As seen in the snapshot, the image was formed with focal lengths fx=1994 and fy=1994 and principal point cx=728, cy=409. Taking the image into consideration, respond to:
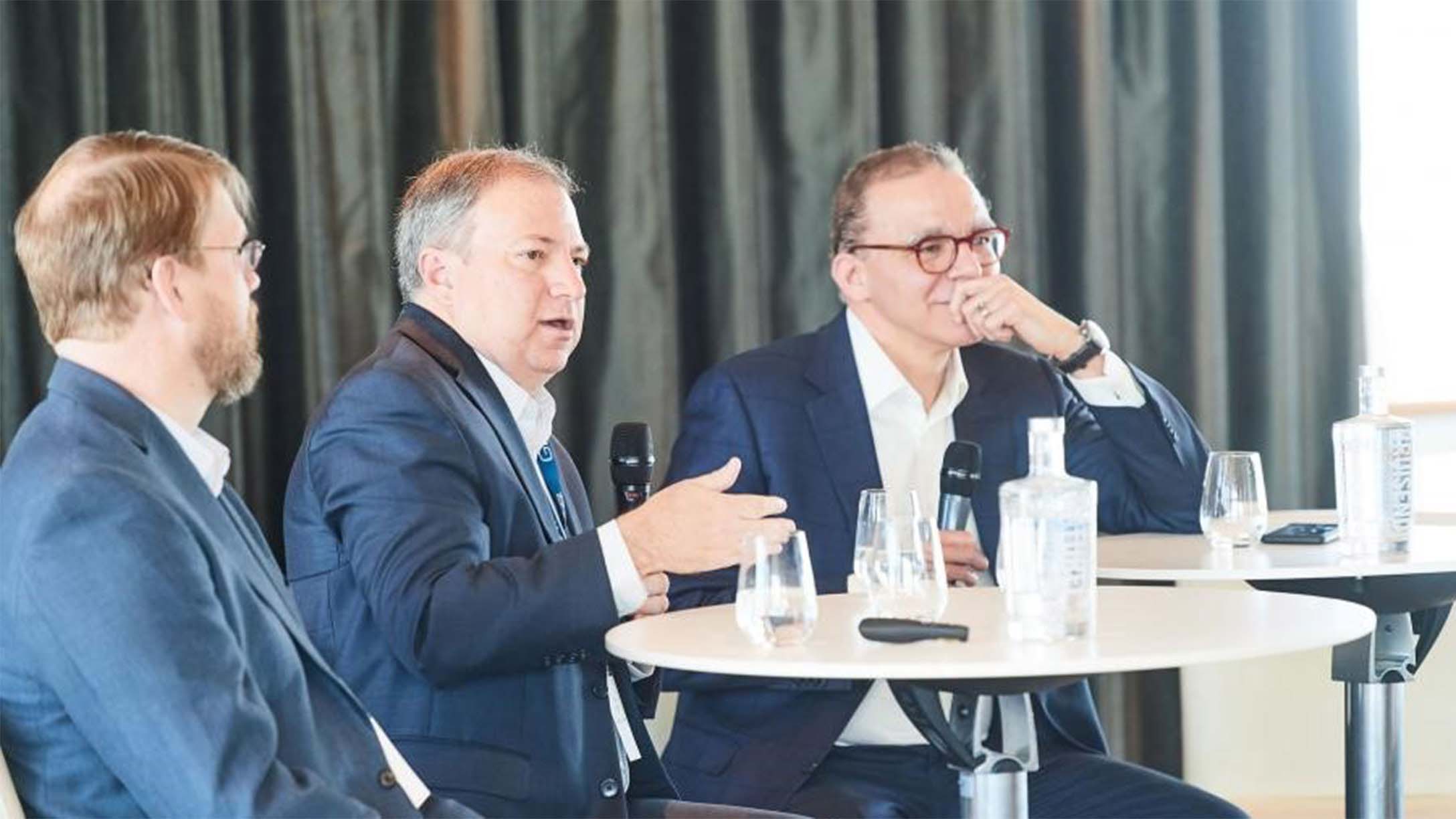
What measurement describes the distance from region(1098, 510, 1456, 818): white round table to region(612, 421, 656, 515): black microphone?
65cm

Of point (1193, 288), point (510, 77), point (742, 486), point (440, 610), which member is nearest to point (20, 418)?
point (510, 77)

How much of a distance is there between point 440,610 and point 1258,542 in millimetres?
1301

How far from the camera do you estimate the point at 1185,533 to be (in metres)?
3.30

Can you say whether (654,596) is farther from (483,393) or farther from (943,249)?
(943,249)

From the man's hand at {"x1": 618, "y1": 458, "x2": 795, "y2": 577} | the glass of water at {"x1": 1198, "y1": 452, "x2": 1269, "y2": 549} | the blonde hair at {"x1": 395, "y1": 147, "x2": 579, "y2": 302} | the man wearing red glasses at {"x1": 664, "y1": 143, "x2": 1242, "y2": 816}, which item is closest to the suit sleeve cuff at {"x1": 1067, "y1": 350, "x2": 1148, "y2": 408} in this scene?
the man wearing red glasses at {"x1": 664, "y1": 143, "x2": 1242, "y2": 816}

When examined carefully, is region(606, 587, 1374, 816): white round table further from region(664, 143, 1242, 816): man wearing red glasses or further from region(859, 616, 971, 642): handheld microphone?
region(664, 143, 1242, 816): man wearing red glasses

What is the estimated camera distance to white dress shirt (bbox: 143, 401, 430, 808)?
1912 millimetres

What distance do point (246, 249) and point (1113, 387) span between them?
1.71 meters

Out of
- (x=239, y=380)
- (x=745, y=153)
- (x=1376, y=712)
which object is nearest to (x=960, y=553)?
(x=1376, y=712)

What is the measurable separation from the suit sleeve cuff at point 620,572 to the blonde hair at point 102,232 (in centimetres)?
66

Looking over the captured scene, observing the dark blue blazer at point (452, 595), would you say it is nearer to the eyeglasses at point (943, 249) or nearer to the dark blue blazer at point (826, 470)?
the dark blue blazer at point (826, 470)

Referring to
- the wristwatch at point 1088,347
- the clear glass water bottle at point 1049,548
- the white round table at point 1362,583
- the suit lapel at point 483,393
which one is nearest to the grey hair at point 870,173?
the wristwatch at point 1088,347

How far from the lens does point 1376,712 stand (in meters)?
3.06

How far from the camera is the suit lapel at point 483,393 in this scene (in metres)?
2.59
